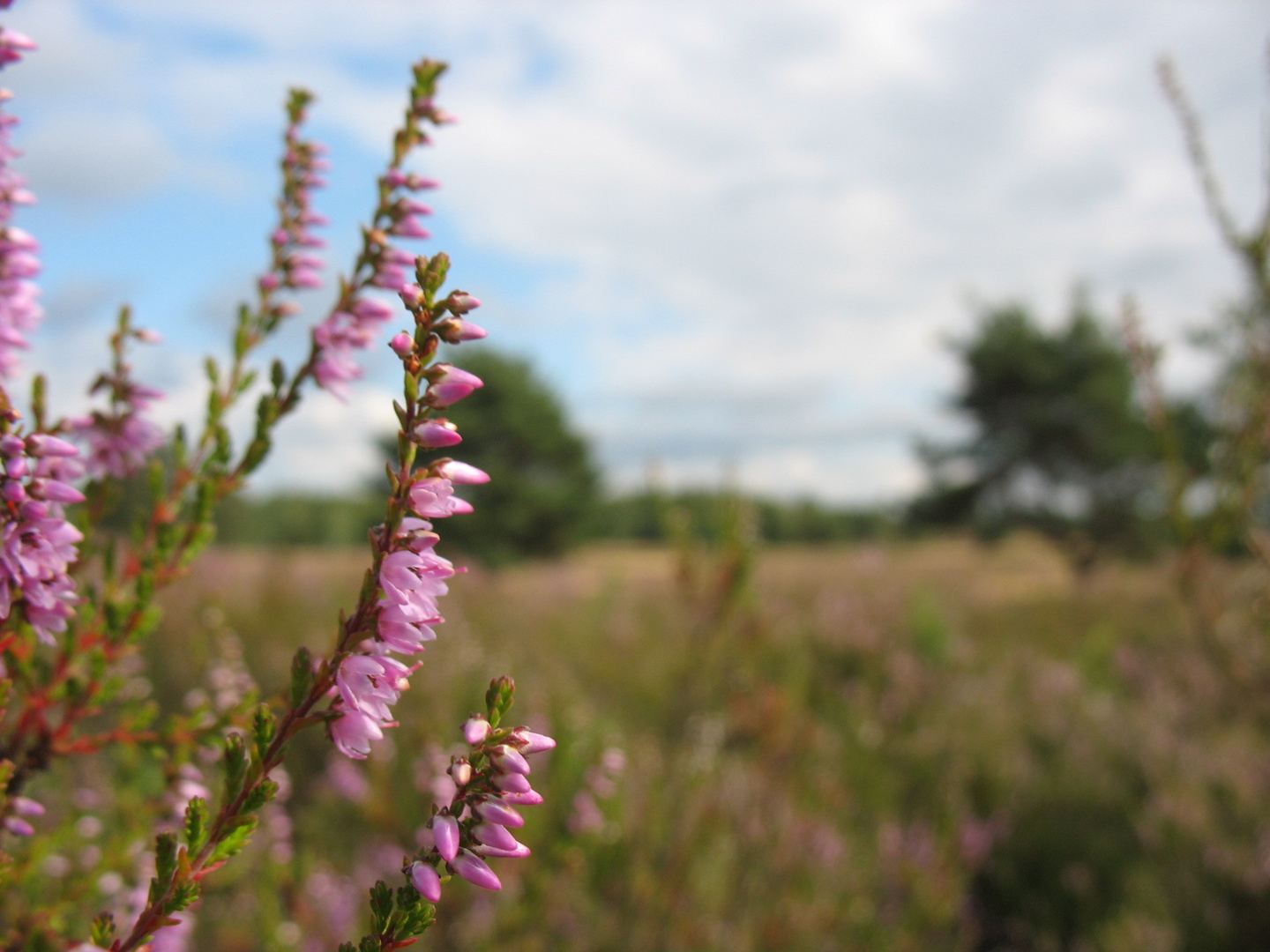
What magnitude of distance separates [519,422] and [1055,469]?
22224 millimetres

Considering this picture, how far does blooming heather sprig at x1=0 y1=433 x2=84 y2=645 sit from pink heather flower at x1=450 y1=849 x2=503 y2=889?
53cm

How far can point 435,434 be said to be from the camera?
34.5 inches

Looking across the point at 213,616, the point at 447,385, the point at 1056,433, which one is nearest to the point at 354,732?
the point at 447,385

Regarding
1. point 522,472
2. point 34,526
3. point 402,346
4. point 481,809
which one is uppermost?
point 402,346

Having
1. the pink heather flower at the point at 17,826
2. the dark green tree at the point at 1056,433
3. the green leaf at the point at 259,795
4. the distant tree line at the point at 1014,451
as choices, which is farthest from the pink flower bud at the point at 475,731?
the dark green tree at the point at 1056,433

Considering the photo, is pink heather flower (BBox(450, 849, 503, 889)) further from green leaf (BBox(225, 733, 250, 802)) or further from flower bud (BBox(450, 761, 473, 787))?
green leaf (BBox(225, 733, 250, 802))

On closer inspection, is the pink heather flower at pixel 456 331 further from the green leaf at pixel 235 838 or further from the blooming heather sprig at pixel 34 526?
the green leaf at pixel 235 838

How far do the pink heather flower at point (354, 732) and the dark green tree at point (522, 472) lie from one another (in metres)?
36.2

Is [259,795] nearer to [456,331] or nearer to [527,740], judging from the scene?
[527,740]

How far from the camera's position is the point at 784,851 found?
4.86m

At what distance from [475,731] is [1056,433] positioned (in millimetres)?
35897

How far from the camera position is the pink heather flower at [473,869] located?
86 centimetres

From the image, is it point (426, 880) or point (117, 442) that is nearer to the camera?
point (426, 880)

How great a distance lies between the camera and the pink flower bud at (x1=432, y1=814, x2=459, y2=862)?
861mm
